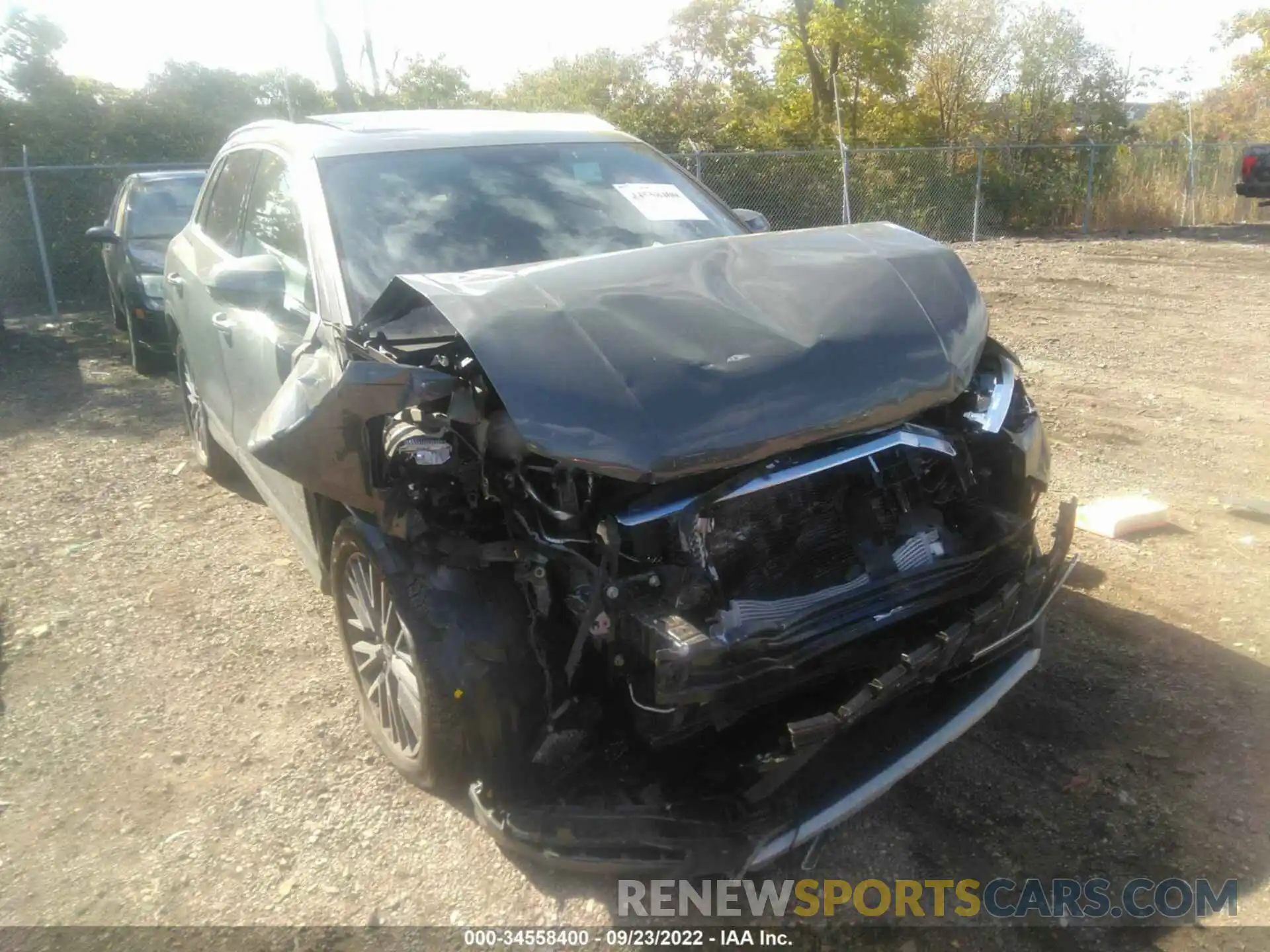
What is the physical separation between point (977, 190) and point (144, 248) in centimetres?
1312

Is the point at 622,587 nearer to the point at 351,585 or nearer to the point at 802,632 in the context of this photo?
the point at 802,632

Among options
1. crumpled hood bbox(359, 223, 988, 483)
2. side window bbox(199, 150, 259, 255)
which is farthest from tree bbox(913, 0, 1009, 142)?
crumpled hood bbox(359, 223, 988, 483)

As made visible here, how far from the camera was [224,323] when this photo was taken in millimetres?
4207

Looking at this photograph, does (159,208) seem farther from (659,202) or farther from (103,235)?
(659,202)

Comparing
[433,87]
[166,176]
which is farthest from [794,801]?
[433,87]

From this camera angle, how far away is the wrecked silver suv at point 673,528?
235 cm

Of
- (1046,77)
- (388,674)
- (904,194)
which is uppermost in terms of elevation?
(1046,77)

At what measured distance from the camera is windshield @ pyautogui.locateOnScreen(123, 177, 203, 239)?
9.49 metres

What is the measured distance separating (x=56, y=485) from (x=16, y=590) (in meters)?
1.61

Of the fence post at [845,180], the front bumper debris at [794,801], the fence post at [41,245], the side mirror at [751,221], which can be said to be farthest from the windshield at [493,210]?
the fence post at [845,180]

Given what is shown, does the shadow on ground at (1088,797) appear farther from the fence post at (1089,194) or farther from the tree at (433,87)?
the tree at (433,87)

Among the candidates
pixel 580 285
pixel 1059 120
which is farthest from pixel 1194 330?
pixel 1059 120

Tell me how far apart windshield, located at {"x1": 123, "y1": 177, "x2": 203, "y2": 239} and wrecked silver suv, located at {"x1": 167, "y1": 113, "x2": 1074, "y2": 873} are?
24.7 ft

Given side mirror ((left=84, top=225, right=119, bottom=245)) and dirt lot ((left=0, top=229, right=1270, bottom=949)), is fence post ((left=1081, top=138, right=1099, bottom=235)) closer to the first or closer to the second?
dirt lot ((left=0, top=229, right=1270, bottom=949))
